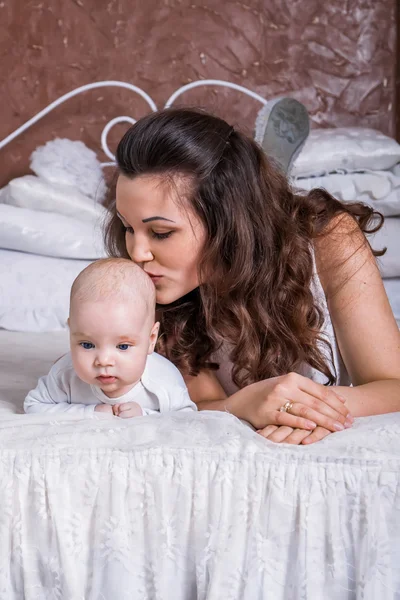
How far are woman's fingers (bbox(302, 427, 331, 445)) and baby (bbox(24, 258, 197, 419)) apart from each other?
0.28 metres

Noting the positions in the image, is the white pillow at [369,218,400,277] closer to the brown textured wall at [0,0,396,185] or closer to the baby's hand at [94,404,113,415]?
the brown textured wall at [0,0,396,185]

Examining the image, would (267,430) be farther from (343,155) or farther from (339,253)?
(343,155)

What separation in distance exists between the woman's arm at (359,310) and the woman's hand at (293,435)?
0.26 metres

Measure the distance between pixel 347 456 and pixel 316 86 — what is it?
265 cm

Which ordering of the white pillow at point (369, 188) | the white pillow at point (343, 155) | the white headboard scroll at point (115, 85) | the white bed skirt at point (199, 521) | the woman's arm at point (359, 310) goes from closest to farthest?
the white bed skirt at point (199, 521) < the woman's arm at point (359, 310) < the white pillow at point (369, 188) < the white pillow at point (343, 155) < the white headboard scroll at point (115, 85)

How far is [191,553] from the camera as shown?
4.10 feet

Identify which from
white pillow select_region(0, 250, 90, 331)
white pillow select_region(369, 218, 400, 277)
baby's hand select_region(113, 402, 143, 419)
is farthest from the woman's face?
white pillow select_region(369, 218, 400, 277)

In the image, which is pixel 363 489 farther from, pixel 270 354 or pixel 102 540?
pixel 270 354

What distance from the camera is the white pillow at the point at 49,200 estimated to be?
311 cm

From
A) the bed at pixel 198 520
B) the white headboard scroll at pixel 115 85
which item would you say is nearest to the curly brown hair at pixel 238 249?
the bed at pixel 198 520

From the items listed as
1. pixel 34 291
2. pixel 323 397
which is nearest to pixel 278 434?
pixel 323 397

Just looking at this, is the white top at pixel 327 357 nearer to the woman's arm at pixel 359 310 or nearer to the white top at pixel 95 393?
the woman's arm at pixel 359 310

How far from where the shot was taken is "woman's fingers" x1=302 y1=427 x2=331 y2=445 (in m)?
1.34

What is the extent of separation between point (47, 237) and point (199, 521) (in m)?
1.83
